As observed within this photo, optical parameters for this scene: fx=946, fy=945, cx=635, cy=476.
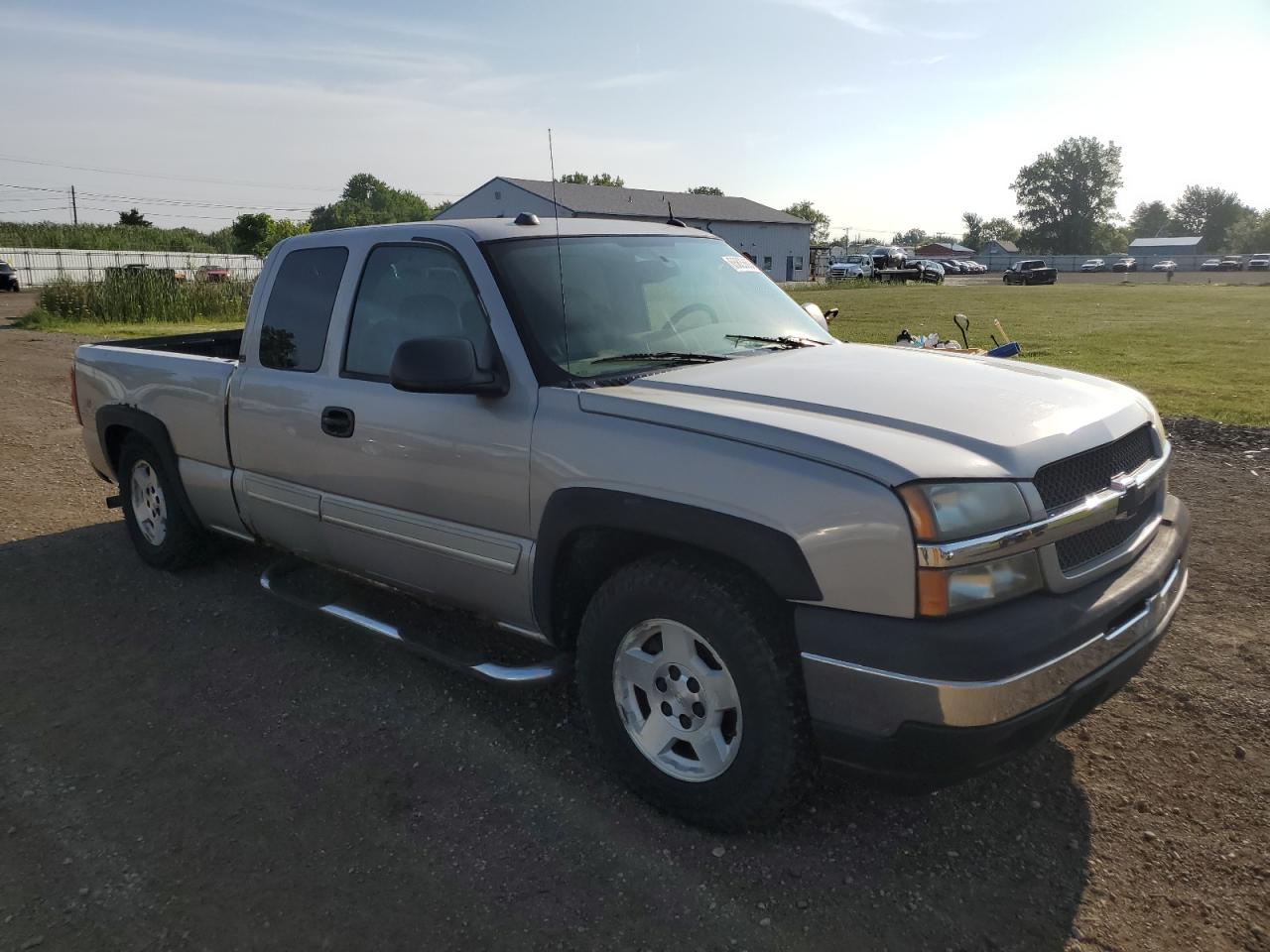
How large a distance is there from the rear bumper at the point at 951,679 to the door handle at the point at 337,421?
217 centimetres

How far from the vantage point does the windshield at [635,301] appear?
3.46 meters

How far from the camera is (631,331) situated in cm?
365

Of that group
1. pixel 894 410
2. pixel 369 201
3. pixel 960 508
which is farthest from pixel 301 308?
pixel 369 201

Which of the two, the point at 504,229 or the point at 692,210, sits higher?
the point at 692,210

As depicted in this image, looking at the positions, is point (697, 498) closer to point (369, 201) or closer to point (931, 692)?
point (931, 692)

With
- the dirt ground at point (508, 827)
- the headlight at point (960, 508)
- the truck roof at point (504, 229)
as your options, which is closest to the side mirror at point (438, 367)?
the truck roof at point (504, 229)

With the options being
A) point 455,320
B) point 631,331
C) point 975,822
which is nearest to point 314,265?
point 455,320

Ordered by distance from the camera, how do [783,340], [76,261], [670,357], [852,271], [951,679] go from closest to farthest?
[951,679] → [670,357] → [783,340] → [76,261] → [852,271]

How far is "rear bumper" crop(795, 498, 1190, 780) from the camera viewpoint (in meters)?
2.38

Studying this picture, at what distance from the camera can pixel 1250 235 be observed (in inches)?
5320

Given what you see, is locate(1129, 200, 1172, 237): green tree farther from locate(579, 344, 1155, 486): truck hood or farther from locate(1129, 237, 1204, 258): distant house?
locate(579, 344, 1155, 486): truck hood

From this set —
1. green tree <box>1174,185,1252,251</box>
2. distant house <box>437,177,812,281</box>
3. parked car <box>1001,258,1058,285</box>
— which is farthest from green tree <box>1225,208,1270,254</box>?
parked car <box>1001,258,1058,285</box>

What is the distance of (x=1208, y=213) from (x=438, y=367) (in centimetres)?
17589

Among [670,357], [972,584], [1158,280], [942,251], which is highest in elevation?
[942,251]
